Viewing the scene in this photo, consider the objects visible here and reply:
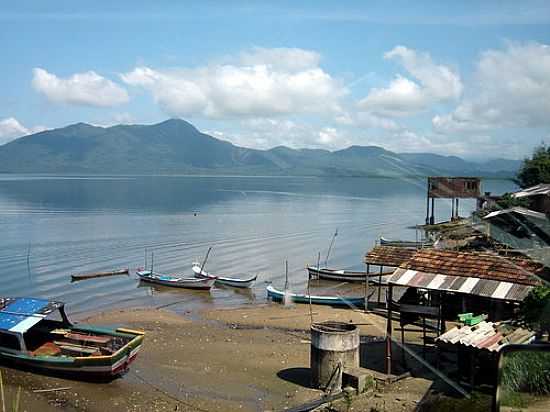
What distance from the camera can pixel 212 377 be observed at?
1808 centimetres

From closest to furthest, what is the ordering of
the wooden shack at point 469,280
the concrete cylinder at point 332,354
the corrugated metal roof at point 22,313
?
the wooden shack at point 469,280 → the concrete cylinder at point 332,354 → the corrugated metal roof at point 22,313

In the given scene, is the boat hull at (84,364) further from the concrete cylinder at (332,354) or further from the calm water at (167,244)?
the calm water at (167,244)

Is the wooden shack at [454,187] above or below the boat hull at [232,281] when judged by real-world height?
above

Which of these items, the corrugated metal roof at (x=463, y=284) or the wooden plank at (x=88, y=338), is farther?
the wooden plank at (x=88, y=338)

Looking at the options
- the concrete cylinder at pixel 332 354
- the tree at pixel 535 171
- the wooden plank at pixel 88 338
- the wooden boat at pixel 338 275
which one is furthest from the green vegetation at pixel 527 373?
the tree at pixel 535 171

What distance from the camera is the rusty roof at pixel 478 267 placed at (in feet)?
51.6

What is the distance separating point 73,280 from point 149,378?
2049 cm

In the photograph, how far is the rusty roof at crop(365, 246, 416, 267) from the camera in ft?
85.1

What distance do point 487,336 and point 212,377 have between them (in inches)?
341

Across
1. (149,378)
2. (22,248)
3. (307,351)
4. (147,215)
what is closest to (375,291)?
(307,351)

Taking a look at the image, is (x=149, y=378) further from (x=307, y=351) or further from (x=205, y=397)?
(x=307, y=351)

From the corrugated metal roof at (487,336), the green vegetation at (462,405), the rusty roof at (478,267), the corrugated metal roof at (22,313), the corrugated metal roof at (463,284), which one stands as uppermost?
the green vegetation at (462,405)

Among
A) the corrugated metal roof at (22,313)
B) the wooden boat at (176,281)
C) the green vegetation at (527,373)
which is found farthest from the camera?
the wooden boat at (176,281)

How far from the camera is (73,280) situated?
36469 millimetres
